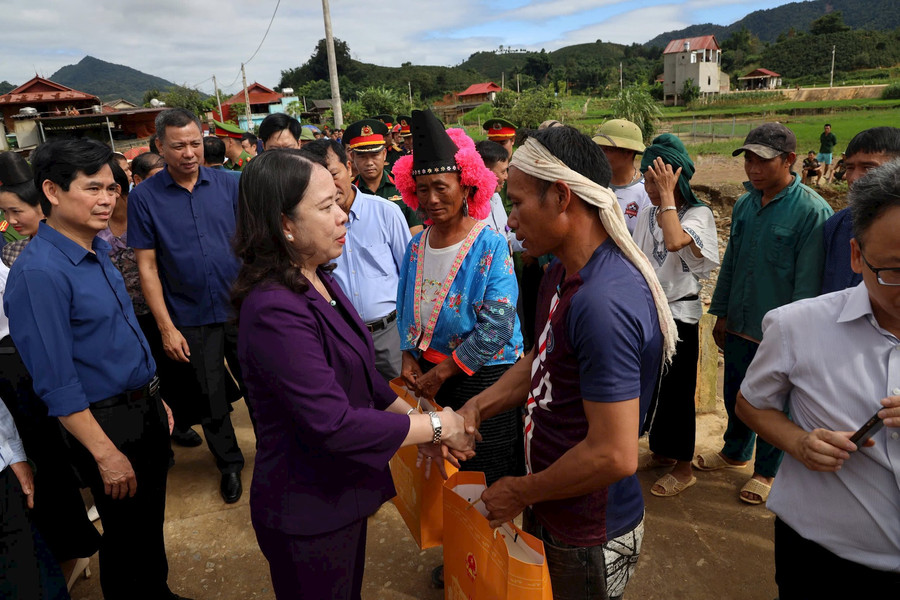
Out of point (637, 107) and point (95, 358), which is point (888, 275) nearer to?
point (95, 358)

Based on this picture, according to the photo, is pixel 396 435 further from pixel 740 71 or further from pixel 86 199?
pixel 740 71

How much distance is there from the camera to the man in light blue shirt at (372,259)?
340cm

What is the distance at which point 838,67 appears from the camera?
67125mm

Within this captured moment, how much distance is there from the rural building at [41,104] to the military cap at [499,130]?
42.6 metres

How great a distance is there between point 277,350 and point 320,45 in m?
109

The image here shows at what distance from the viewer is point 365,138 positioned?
4895 millimetres

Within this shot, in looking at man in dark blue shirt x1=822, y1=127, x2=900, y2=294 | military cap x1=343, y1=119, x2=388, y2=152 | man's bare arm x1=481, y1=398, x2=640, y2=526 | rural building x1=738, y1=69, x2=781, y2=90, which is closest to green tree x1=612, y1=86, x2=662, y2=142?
military cap x1=343, y1=119, x2=388, y2=152

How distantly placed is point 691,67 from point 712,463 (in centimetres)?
7659

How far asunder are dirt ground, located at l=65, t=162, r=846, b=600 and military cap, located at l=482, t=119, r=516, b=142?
4.28 metres

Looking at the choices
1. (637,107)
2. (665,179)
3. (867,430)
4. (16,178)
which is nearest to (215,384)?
(16,178)

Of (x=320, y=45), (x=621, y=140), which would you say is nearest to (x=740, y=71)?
(x=320, y=45)

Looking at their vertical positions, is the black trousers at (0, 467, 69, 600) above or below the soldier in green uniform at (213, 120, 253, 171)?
below

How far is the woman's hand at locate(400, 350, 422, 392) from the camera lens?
9.00 ft

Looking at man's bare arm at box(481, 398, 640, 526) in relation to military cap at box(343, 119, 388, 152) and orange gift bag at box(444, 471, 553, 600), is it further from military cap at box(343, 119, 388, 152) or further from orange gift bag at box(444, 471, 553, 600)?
military cap at box(343, 119, 388, 152)
